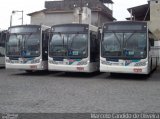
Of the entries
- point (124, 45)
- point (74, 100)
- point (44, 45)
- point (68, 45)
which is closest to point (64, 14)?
point (44, 45)

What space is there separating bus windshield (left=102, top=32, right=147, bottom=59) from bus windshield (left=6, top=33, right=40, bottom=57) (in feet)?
12.4

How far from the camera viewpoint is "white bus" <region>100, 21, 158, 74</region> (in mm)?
17406

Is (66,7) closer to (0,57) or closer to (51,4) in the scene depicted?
(51,4)

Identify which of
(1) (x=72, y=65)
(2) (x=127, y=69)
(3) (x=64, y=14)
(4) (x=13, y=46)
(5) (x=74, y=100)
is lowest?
(5) (x=74, y=100)

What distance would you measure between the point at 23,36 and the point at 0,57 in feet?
16.6

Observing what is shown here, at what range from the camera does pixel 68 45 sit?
18.7m

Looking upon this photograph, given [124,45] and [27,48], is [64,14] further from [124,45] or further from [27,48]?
[124,45]

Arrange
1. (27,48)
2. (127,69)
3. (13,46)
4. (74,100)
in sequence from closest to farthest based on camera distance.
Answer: (74,100) < (127,69) < (27,48) < (13,46)

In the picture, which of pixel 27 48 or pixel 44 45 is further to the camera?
pixel 44 45

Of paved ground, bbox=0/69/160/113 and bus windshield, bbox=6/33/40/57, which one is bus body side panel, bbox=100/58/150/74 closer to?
bus windshield, bbox=6/33/40/57

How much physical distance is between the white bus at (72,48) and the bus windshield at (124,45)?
1007mm

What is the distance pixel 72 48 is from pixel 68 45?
0.87 feet

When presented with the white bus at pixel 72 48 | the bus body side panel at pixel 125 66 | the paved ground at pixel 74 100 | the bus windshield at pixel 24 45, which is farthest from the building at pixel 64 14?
the paved ground at pixel 74 100

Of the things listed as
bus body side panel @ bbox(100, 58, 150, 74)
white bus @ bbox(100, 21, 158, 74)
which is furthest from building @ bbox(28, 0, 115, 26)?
bus body side panel @ bbox(100, 58, 150, 74)
